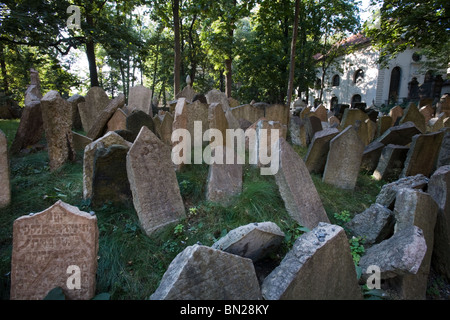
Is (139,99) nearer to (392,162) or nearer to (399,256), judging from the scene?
(392,162)

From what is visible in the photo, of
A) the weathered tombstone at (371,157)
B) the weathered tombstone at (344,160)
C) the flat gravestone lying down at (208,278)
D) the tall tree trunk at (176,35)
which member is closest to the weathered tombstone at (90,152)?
the flat gravestone lying down at (208,278)

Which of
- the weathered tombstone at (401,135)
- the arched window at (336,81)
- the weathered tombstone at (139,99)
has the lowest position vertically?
the weathered tombstone at (401,135)

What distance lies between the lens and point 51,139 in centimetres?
412

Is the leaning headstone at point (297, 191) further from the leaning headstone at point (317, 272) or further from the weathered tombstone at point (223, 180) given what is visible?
the leaning headstone at point (317, 272)

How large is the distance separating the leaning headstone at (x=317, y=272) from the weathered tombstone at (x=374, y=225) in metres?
1.08

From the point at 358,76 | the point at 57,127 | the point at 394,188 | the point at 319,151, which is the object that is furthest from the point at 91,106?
the point at 358,76

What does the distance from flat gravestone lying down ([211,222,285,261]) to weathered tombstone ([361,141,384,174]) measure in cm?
364

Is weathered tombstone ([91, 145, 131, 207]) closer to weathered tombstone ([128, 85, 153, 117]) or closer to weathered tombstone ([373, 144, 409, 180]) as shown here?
weathered tombstone ([128, 85, 153, 117])

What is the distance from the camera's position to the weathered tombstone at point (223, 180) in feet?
11.7

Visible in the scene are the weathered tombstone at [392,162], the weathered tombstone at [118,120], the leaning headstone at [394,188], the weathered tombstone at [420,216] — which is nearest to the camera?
the weathered tombstone at [420,216]

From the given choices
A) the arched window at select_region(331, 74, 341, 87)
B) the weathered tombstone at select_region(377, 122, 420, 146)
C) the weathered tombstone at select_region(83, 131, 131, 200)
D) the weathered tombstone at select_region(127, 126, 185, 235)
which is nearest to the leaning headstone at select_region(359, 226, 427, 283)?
the weathered tombstone at select_region(127, 126, 185, 235)

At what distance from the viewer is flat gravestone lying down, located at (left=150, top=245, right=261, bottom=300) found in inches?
73.2

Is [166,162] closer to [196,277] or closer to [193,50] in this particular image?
[196,277]

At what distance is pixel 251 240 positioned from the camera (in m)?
2.42
